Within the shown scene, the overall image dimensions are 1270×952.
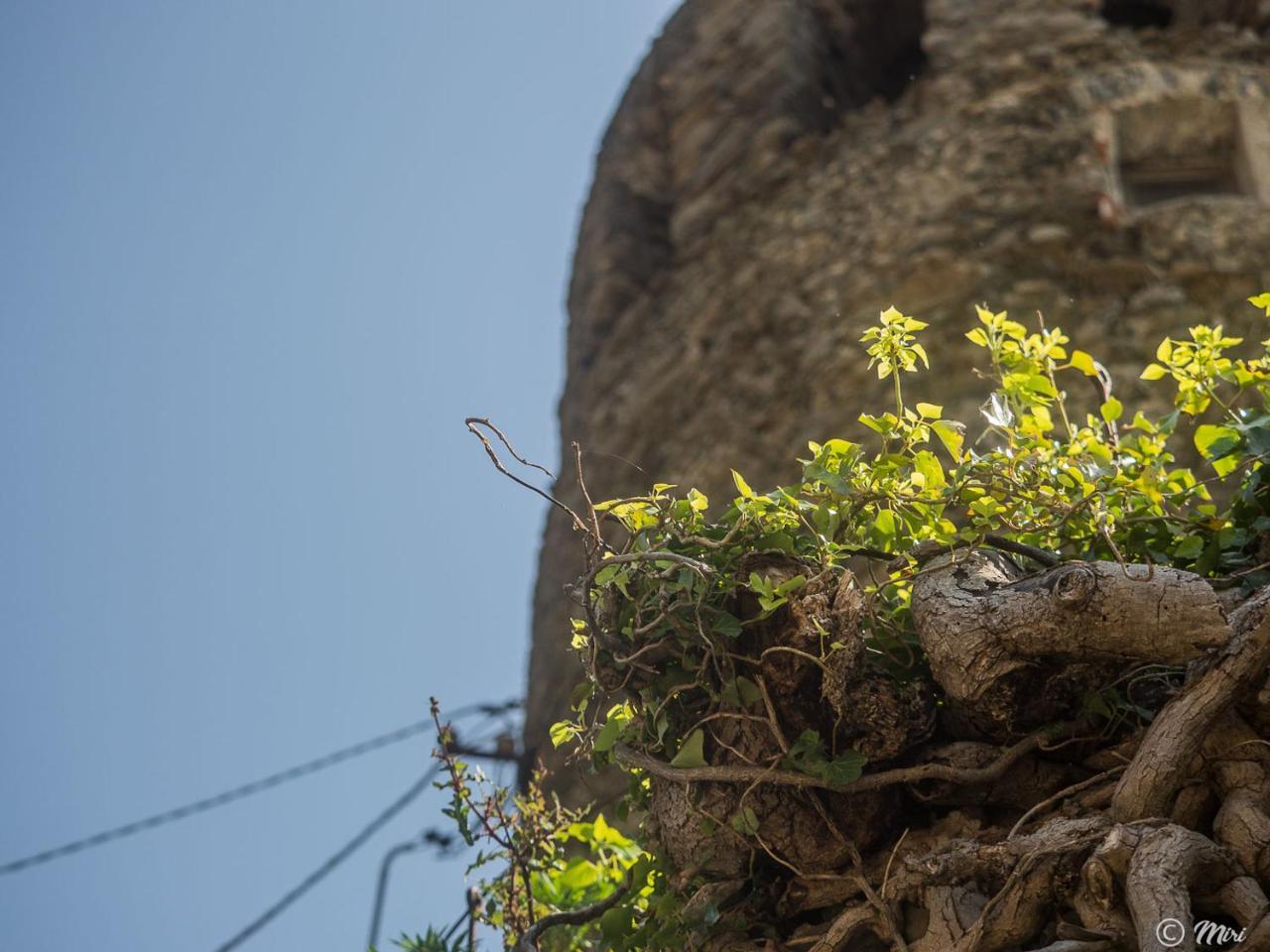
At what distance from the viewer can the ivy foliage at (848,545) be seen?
5.32 feet

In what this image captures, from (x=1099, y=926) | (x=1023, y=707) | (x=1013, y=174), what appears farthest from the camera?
(x=1013, y=174)

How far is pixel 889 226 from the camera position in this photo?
415 centimetres

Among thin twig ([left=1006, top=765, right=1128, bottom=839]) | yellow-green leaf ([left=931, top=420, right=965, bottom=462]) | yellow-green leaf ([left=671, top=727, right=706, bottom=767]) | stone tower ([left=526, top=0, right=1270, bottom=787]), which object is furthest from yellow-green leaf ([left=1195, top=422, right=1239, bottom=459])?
stone tower ([left=526, top=0, right=1270, bottom=787])

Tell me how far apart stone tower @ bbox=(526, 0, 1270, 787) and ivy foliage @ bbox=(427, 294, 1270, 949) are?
5.96ft

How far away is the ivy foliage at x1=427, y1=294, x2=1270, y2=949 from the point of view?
1620 mm

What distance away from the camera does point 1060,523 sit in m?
1.67

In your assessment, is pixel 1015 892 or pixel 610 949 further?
pixel 610 949

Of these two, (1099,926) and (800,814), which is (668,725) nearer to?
(800,814)

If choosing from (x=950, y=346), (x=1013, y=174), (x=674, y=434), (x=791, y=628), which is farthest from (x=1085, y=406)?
(x=791, y=628)

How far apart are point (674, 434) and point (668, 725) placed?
108 inches

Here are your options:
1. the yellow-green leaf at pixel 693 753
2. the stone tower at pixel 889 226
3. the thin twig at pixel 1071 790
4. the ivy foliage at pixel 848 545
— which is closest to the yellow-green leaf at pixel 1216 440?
the ivy foliage at pixel 848 545

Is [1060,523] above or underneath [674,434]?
above

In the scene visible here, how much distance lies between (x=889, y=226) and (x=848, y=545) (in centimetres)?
264

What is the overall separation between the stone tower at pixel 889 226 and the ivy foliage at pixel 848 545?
1.82 meters
